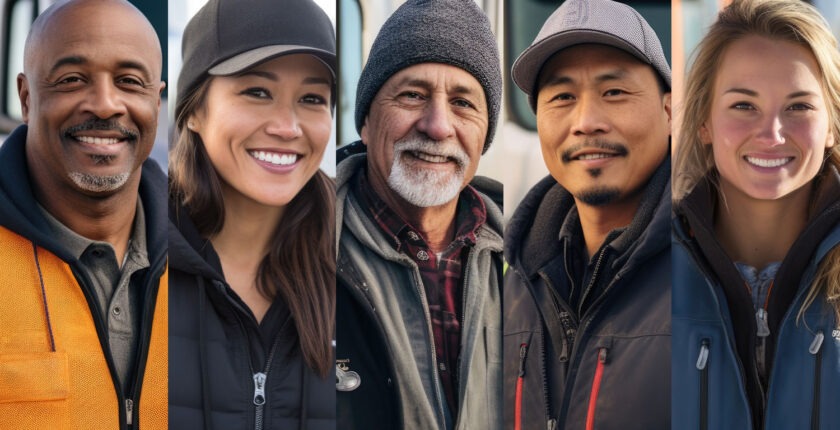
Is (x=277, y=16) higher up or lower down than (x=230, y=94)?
higher up

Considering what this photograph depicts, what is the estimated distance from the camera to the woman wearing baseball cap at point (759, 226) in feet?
13.4

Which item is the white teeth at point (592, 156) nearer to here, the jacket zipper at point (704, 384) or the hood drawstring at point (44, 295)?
the jacket zipper at point (704, 384)

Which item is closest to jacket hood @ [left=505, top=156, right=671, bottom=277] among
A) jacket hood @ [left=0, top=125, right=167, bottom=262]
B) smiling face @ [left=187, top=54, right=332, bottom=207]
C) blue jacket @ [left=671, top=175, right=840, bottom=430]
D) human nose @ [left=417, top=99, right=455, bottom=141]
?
blue jacket @ [left=671, top=175, right=840, bottom=430]

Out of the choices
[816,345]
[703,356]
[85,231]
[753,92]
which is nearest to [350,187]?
[85,231]

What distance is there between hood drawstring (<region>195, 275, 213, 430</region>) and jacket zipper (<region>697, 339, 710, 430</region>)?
2.20m

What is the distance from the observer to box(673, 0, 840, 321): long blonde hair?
425 centimetres

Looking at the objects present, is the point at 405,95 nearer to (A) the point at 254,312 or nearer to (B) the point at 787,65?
(A) the point at 254,312

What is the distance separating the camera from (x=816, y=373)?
405 cm

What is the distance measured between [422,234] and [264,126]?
0.90 metres

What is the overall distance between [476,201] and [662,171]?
2.88 feet

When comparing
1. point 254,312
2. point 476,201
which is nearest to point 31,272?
point 254,312

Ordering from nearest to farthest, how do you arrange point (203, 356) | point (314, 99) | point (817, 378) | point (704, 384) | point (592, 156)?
point (817, 378) < point (704, 384) < point (203, 356) < point (592, 156) < point (314, 99)

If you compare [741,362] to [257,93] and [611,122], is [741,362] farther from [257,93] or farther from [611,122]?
[257,93]

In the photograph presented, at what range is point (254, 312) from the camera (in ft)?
14.3
